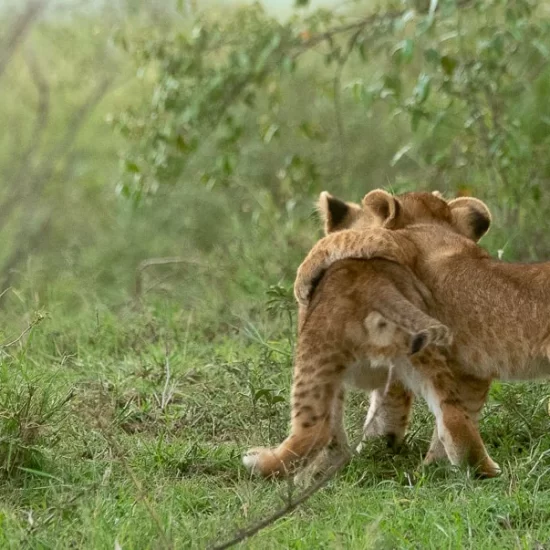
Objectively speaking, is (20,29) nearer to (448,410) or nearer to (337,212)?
(337,212)

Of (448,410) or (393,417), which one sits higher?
(448,410)

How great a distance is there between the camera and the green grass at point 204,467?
368 cm

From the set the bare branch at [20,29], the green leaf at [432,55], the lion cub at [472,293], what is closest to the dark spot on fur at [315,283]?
the lion cub at [472,293]

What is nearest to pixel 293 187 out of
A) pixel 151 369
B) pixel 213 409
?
pixel 151 369

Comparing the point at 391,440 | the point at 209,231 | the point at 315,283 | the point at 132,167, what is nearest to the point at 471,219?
the point at 315,283

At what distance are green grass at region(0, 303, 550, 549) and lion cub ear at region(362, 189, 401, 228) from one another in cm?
75

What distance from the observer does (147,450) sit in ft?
15.2

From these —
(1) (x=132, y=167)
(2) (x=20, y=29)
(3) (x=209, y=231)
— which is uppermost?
(1) (x=132, y=167)

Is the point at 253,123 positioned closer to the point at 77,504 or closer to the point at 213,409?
the point at 213,409

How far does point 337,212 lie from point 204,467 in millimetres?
1110

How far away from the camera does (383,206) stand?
16.1ft

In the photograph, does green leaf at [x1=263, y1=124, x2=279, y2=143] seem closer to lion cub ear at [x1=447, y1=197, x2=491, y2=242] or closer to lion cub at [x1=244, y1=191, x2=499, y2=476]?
lion cub ear at [x1=447, y1=197, x2=491, y2=242]

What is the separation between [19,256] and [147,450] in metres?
7.98

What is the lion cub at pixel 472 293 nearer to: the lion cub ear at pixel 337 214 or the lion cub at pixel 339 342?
the lion cub at pixel 339 342
